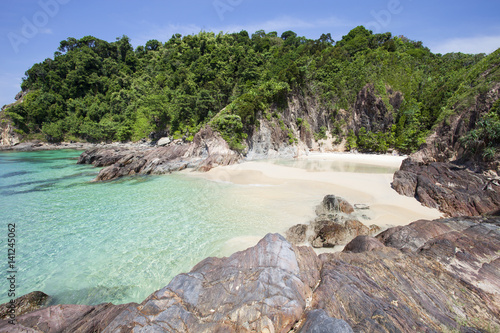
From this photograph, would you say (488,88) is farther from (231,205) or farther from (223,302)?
(223,302)

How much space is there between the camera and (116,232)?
884 cm

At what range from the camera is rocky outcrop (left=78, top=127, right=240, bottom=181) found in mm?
20266

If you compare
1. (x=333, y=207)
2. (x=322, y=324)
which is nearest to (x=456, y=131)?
(x=333, y=207)

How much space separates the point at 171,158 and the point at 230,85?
19481mm

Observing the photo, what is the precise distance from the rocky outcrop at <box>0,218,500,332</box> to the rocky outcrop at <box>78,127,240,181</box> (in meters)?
16.9

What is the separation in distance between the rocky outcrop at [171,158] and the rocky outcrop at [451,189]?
1650 cm

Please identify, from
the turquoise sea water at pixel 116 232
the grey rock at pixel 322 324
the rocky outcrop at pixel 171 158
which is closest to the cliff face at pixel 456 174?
the turquoise sea water at pixel 116 232

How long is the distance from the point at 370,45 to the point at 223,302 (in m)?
56.3

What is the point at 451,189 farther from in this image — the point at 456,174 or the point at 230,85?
the point at 230,85

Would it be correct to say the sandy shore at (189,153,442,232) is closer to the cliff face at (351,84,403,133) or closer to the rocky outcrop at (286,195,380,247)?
the rocky outcrop at (286,195,380,247)

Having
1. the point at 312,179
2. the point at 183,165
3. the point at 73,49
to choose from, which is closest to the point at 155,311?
the point at 312,179

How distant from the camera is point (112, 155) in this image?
25938mm

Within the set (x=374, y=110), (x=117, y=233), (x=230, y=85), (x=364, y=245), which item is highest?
(x=230, y=85)

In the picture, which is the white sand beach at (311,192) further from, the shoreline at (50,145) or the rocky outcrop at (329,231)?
the shoreline at (50,145)
